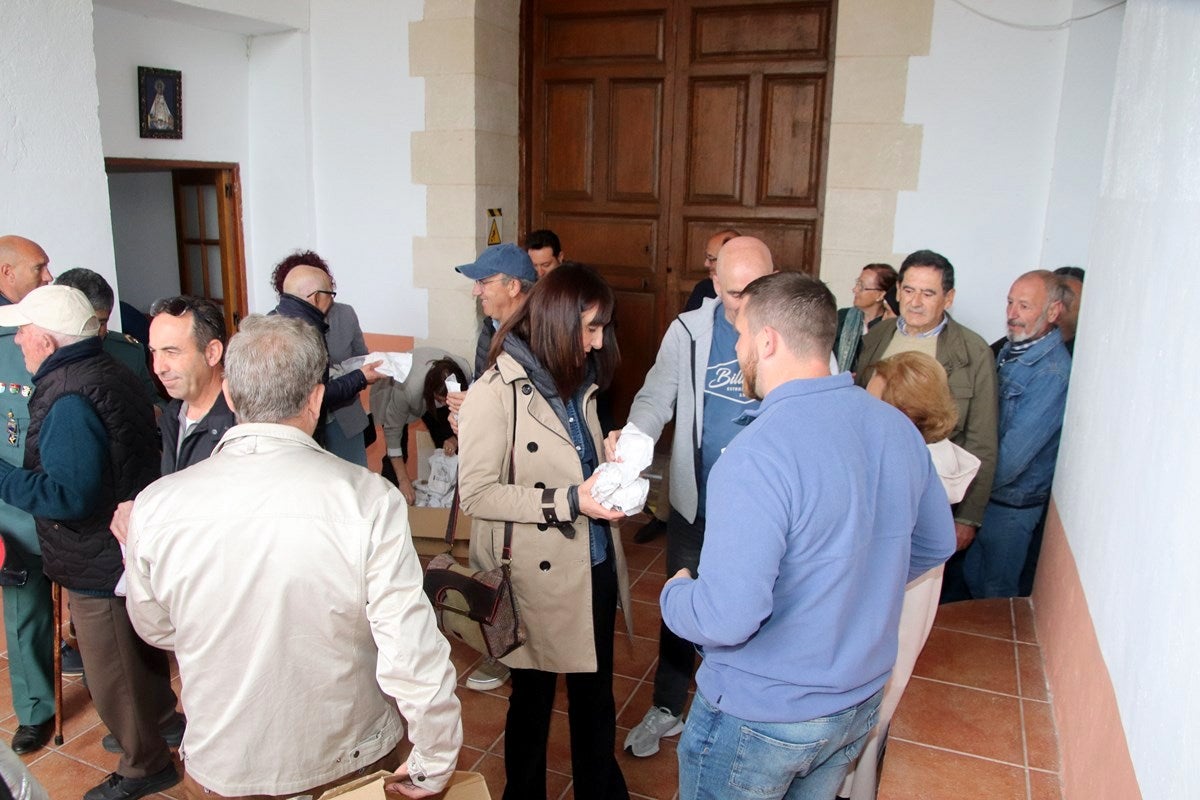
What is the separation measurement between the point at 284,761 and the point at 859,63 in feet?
14.0

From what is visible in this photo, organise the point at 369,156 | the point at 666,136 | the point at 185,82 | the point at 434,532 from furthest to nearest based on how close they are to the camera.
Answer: the point at 369,156
the point at 666,136
the point at 185,82
the point at 434,532

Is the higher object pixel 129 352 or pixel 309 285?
pixel 309 285

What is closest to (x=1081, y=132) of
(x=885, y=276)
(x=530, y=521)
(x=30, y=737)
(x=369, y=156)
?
(x=885, y=276)

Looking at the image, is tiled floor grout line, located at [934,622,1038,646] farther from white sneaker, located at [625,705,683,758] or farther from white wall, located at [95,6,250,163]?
white wall, located at [95,6,250,163]

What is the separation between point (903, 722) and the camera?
2611mm

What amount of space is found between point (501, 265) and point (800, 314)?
6.17ft

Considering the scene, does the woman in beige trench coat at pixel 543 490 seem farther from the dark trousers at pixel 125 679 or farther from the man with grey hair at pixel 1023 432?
the man with grey hair at pixel 1023 432

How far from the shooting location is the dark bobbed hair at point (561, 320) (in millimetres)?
2373

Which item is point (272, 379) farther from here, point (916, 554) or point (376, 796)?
point (916, 554)

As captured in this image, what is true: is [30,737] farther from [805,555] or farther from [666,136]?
[666,136]

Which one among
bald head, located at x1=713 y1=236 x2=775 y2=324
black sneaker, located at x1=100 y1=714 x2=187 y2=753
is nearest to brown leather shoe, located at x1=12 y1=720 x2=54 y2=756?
black sneaker, located at x1=100 y1=714 x2=187 y2=753

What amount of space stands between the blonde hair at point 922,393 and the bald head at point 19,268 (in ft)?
11.2

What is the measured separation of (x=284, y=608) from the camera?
5.48ft

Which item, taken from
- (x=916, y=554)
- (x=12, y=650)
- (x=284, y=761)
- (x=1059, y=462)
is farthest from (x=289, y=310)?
(x=1059, y=462)
